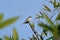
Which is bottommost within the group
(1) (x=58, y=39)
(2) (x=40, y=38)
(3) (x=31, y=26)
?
(1) (x=58, y=39)

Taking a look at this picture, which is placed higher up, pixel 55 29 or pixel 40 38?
pixel 40 38

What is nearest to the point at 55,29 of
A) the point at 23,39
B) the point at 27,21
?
the point at 27,21

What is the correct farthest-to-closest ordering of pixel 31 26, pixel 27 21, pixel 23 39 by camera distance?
pixel 23 39
pixel 31 26
pixel 27 21

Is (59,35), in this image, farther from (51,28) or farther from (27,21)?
(27,21)

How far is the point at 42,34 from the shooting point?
1204 mm

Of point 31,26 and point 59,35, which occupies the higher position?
point 31,26

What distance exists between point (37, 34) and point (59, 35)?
0.86 m

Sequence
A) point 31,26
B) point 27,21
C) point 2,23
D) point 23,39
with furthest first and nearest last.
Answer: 1. point 23,39
2. point 31,26
3. point 27,21
4. point 2,23

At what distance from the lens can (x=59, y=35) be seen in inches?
11.6

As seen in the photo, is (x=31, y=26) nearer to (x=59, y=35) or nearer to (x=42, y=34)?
(x=42, y=34)

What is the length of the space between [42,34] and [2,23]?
0.97 m

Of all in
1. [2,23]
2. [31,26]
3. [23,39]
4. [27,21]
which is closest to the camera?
[2,23]

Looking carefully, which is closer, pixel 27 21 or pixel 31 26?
pixel 27 21

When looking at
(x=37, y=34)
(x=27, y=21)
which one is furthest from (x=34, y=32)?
(x=27, y=21)
